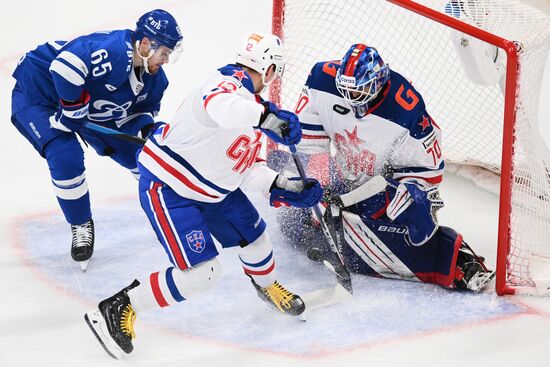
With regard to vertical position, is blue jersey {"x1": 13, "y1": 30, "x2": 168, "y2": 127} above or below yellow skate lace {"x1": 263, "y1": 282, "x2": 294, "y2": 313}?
above

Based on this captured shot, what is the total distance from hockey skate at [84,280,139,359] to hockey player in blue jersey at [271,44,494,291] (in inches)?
36.8

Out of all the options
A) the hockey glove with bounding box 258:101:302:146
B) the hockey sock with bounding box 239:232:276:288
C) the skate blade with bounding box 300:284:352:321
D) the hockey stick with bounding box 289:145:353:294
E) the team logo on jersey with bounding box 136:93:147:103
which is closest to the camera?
the hockey glove with bounding box 258:101:302:146

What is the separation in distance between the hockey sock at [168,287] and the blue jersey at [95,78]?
0.85 metres

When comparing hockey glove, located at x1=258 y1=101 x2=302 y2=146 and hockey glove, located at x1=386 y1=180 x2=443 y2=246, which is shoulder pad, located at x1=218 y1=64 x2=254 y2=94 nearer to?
hockey glove, located at x1=258 y1=101 x2=302 y2=146

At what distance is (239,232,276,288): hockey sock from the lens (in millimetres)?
3459

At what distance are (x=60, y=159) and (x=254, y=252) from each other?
887 mm

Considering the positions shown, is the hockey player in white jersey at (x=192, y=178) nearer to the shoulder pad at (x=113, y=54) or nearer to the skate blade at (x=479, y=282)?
the shoulder pad at (x=113, y=54)

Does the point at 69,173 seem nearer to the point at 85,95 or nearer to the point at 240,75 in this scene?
the point at 85,95

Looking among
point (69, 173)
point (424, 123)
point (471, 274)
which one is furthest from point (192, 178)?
point (471, 274)

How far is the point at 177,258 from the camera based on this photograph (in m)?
3.23

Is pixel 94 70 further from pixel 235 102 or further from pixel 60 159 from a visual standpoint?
pixel 235 102

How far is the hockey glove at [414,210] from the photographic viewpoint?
3656 mm

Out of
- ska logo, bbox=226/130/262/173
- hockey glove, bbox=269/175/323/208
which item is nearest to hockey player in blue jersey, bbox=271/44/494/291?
hockey glove, bbox=269/175/323/208

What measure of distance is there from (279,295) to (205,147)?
0.62 metres
